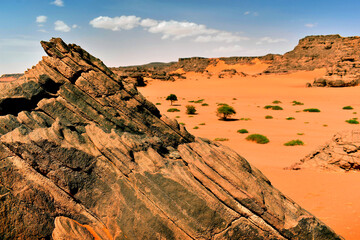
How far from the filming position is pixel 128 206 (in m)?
7.95

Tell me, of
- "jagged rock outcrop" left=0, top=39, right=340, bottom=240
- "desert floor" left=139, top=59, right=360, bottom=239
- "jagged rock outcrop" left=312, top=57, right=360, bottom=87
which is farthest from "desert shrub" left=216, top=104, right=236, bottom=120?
"jagged rock outcrop" left=312, top=57, right=360, bottom=87

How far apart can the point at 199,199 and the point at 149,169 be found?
6.66 feet

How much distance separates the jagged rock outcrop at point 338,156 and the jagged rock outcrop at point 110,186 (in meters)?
10.0

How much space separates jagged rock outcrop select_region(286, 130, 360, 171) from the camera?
1645cm

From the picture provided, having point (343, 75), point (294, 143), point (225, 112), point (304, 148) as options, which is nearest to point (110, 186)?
point (304, 148)

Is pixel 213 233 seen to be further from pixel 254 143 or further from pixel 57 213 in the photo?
pixel 254 143

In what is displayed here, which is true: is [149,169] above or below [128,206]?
above

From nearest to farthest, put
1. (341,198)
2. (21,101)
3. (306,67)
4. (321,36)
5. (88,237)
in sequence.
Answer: (88,237) < (21,101) < (341,198) < (306,67) < (321,36)

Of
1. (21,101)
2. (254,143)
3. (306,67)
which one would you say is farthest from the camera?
(306,67)

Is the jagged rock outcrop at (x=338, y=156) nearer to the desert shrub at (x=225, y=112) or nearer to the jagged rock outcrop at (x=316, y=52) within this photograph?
the desert shrub at (x=225, y=112)

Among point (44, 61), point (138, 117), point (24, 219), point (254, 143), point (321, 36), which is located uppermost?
point (321, 36)

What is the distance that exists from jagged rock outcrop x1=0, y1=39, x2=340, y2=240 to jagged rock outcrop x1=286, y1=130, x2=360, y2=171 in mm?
10012

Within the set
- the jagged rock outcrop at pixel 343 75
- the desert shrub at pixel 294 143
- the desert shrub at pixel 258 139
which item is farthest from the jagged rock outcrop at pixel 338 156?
the jagged rock outcrop at pixel 343 75

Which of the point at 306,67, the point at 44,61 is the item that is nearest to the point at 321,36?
the point at 306,67
